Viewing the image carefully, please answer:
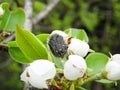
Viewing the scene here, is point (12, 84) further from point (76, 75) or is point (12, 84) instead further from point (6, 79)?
point (76, 75)

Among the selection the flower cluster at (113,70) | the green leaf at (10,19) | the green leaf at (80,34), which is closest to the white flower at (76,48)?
the flower cluster at (113,70)

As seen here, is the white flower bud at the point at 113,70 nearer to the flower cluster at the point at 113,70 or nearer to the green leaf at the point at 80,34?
the flower cluster at the point at 113,70

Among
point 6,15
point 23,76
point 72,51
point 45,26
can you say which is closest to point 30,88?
point 23,76

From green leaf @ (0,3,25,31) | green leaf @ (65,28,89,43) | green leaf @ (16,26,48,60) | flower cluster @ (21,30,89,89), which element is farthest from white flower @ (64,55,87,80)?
green leaf @ (0,3,25,31)

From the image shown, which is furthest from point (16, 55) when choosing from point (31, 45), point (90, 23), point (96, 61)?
point (90, 23)

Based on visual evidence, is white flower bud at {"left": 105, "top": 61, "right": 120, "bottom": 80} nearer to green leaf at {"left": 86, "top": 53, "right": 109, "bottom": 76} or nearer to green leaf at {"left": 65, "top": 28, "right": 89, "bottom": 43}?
green leaf at {"left": 86, "top": 53, "right": 109, "bottom": 76}

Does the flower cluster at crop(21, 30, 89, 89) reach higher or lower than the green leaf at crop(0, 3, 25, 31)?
lower

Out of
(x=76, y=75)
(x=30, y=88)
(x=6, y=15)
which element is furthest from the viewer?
(x=6, y=15)
